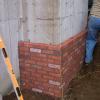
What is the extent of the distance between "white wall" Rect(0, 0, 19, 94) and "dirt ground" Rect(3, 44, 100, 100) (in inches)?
12.2

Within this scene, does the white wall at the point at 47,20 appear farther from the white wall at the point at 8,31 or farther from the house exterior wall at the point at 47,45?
the white wall at the point at 8,31

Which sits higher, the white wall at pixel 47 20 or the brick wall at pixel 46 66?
the white wall at pixel 47 20

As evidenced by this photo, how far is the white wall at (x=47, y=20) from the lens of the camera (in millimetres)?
3934

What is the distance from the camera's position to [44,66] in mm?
4203

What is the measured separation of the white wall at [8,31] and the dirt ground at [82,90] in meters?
0.31

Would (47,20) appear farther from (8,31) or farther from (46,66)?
(46,66)

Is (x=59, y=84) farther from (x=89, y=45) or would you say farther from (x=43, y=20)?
(x=89, y=45)

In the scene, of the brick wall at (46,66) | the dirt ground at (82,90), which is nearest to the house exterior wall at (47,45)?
the brick wall at (46,66)

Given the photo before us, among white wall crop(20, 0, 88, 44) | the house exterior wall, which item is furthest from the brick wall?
white wall crop(20, 0, 88, 44)

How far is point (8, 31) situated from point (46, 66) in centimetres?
89

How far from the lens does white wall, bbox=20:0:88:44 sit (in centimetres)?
393

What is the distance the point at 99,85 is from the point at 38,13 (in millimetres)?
1866

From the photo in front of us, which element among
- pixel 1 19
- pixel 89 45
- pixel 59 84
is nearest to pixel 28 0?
pixel 1 19

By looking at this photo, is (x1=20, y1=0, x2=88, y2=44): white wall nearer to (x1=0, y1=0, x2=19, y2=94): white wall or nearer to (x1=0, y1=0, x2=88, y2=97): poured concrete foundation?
(x1=0, y1=0, x2=88, y2=97): poured concrete foundation
